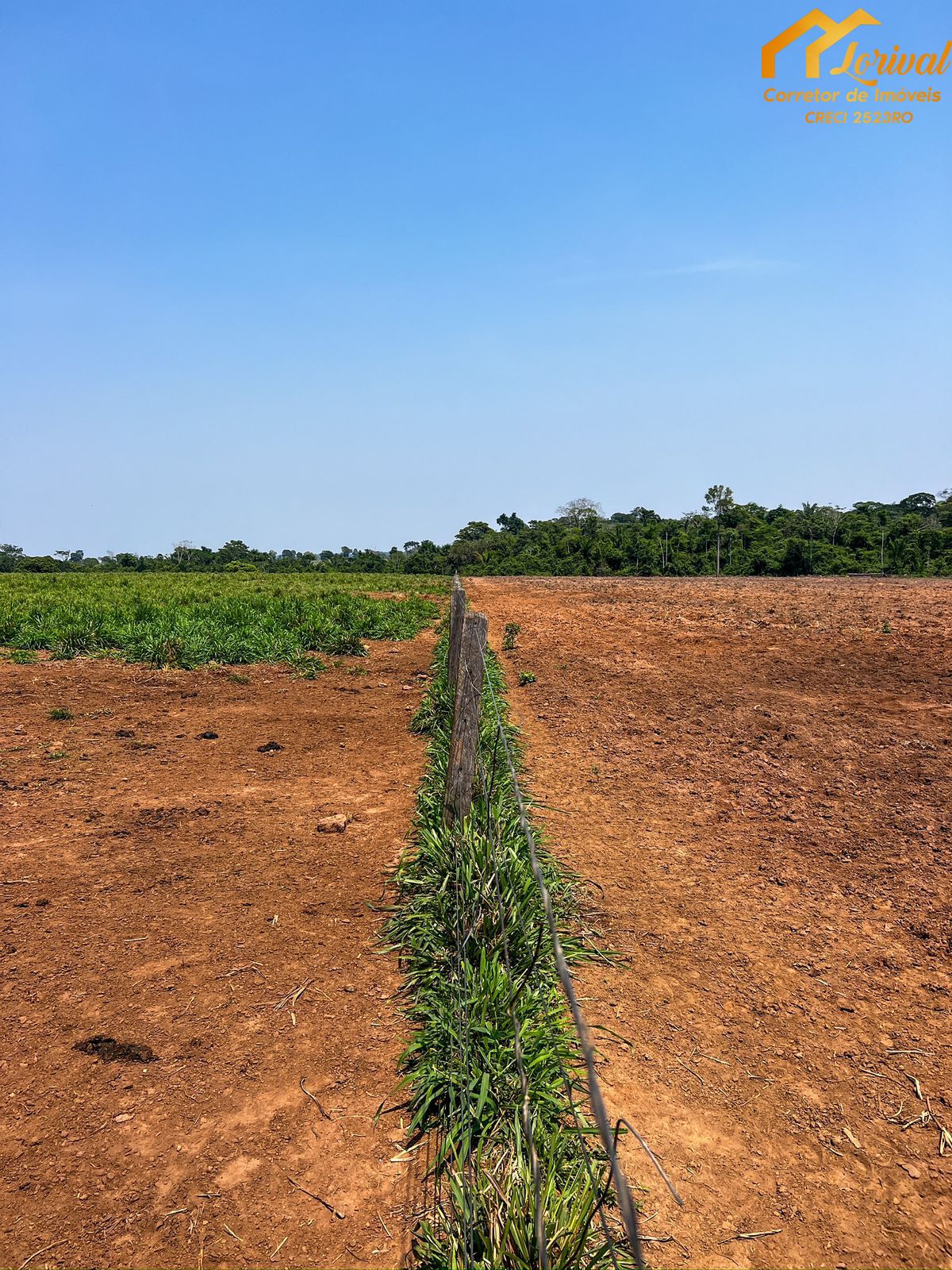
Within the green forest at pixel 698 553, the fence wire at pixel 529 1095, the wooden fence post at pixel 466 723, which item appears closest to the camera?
the fence wire at pixel 529 1095

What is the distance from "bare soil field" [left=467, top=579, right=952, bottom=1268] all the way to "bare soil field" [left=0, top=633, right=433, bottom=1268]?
116 cm

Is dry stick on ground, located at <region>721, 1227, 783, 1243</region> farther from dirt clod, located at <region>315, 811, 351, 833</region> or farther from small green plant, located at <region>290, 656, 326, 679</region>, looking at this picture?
small green plant, located at <region>290, 656, 326, 679</region>

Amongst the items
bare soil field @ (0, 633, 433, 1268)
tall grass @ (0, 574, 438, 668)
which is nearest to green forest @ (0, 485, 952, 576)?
tall grass @ (0, 574, 438, 668)

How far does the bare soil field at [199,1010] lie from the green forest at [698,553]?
4992 centimetres

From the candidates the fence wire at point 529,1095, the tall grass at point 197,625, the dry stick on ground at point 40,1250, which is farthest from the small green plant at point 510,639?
the dry stick on ground at point 40,1250

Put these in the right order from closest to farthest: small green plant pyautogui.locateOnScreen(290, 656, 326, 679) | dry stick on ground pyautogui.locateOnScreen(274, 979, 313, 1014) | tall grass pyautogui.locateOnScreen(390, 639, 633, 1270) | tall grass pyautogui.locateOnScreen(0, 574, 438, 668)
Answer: tall grass pyautogui.locateOnScreen(390, 639, 633, 1270) → dry stick on ground pyautogui.locateOnScreen(274, 979, 313, 1014) → small green plant pyautogui.locateOnScreen(290, 656, 326, 679) → tall grass pyautogui.locateOnScreen(0, 574, 438, 668)

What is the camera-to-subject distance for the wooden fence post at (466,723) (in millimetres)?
4562

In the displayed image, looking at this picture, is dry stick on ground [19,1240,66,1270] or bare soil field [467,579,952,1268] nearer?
dry stick on ground [19,1240,66,1270]

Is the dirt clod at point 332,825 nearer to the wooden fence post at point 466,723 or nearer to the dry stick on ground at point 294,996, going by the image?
the wooden fence post at point 466,723

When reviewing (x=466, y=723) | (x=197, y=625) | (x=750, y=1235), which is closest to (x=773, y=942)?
(x=750, y=1235)

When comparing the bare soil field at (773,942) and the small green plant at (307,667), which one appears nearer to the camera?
the bare soil field at (773,942)

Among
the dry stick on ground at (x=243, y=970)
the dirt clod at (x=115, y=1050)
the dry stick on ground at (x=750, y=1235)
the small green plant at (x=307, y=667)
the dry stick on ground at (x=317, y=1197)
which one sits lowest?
the dry stick on ground at (x=750, y=1235)

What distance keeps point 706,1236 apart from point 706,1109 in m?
0.56

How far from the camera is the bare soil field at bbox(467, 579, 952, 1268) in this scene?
2.60m
